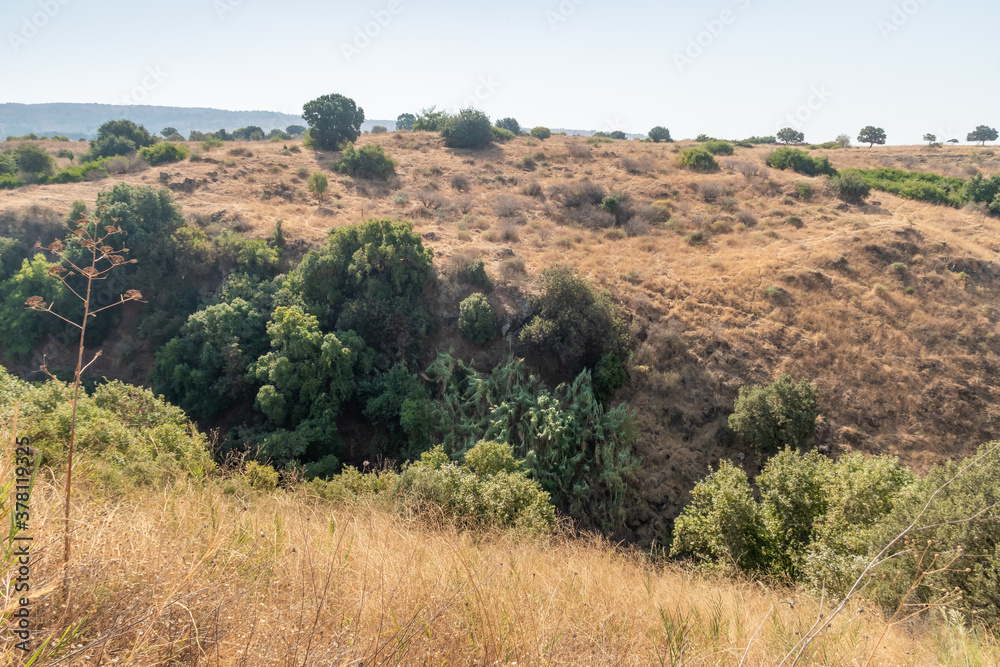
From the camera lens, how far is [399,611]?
3.35m

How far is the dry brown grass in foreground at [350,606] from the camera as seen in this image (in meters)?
2.66

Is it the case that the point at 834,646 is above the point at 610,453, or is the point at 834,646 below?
above

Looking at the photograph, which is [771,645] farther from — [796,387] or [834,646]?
[796,387]

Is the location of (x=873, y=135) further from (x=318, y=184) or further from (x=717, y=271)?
(x=318, y=184)

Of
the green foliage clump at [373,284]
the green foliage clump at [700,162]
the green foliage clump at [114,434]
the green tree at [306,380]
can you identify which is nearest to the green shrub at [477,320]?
the green foliage clump at [373,284]

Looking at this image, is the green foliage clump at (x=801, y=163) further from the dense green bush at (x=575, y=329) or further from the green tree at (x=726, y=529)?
the green tree at (x=726, y=529)

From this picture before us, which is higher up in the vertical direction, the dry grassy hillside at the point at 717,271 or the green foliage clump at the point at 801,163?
the green foliage clump at the point at 801,163

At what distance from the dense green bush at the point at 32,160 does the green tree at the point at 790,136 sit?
211ft

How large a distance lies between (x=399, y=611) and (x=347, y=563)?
78 cm

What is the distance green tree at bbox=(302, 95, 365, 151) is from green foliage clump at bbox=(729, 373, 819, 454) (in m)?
35.0

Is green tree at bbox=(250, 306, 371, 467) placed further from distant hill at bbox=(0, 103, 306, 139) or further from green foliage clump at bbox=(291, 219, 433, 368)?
distant hill at bbox=(0, 103, 306, 139)

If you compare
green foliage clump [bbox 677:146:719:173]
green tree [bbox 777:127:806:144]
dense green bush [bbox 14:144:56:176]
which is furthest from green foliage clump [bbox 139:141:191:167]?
green tree [bbox 777:127:806:144]

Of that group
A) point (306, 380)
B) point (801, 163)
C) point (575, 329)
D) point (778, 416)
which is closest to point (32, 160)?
point (306, 380)

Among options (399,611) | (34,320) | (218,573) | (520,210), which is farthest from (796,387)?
(34,320)
